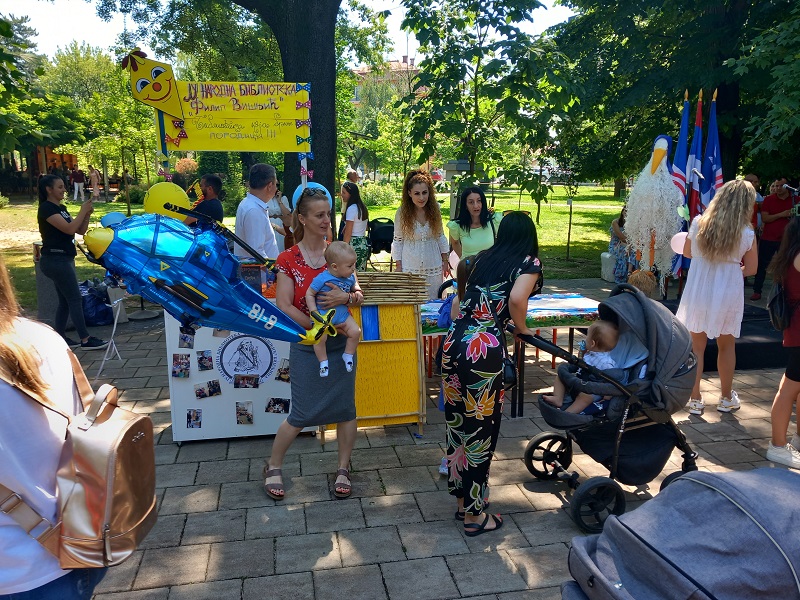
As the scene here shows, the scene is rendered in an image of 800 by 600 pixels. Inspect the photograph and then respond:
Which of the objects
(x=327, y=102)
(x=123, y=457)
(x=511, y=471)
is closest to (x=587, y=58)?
(x=327, y=102)

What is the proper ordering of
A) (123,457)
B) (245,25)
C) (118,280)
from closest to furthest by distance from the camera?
1. (123,457)
2. (118,280)
3. (245,25)

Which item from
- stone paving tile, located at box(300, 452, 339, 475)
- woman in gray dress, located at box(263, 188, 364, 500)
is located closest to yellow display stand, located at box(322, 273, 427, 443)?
stone paving tile, located at box(300, 452, 339, 475)

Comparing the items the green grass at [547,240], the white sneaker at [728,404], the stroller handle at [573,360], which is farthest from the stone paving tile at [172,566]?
the green grass at [547,240]

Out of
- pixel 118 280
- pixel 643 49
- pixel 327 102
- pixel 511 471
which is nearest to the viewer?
pixel 118 280

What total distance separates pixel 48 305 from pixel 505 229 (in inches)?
267

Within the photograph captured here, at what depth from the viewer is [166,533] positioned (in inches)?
148

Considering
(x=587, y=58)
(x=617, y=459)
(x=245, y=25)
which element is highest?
(x=245, y=25)

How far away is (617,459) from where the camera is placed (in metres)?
3.88

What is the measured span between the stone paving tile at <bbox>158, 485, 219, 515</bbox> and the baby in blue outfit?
1.10 meters

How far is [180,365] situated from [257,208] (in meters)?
1.62

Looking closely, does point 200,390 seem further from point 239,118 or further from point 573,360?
point 573,360

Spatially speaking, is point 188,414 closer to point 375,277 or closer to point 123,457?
point 375,277

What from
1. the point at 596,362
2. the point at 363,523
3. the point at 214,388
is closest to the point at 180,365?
the point at 214,388

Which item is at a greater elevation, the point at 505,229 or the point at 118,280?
the point at 505,229
